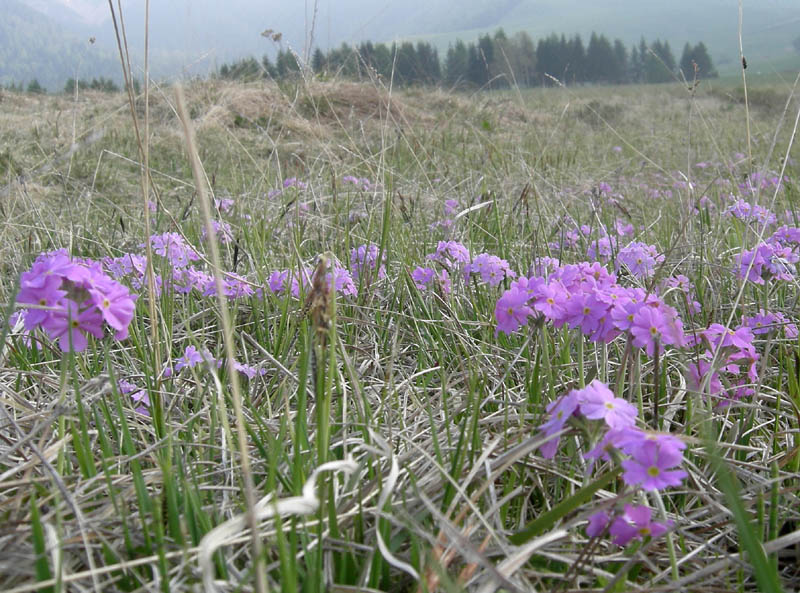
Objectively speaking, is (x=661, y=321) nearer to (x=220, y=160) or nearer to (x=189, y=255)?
(x=189, y=255)

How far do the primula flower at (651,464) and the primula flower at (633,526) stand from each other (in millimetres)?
85

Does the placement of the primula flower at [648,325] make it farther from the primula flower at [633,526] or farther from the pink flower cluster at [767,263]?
the pink flower cluster at [767,263]

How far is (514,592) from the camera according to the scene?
82 centimetres

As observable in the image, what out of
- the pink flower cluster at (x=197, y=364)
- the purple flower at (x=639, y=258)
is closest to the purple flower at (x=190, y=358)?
the pink flower cluster at (x=197, y=364)

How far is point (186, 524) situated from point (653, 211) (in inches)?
168

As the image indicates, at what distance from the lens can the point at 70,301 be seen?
1.11 metres

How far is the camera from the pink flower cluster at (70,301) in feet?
3.59

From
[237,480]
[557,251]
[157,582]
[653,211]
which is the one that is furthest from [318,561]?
[653,211]

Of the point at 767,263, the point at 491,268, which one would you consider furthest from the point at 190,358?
the point at 767,263

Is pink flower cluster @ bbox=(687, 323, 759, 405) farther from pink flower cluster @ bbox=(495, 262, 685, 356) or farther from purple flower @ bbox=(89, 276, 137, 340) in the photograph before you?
purple flower @ bbox=(89, 276, 137, 340)

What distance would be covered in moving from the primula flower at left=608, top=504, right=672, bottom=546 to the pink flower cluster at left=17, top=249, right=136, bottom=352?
85cm

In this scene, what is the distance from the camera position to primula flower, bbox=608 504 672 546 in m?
0.95

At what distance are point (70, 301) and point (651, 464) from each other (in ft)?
3.13

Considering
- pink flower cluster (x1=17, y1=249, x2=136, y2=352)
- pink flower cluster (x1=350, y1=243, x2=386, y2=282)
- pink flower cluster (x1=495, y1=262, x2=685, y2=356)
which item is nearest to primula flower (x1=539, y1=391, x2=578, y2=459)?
pink flower cluster (x1=495, y1=262, x2=685, y2=356)
